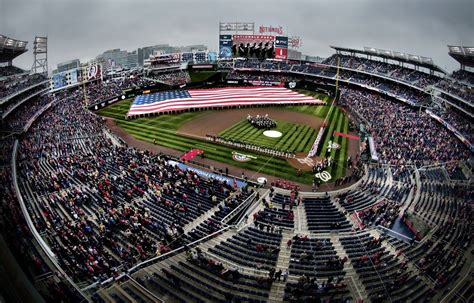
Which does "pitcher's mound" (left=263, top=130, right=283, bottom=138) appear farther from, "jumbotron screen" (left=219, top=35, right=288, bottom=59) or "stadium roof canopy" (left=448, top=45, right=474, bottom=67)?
"jumbotron screen" (left=219, top=35, right=288, bottom=59)

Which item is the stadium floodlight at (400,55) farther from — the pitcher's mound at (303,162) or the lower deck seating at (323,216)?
the lower deck seating at (323,216)

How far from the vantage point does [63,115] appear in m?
46.3

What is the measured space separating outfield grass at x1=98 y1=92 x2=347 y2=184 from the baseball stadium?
0.24 m

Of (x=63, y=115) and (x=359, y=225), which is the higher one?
(x=63, y=115)

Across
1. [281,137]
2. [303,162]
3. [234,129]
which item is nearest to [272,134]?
[281,137]

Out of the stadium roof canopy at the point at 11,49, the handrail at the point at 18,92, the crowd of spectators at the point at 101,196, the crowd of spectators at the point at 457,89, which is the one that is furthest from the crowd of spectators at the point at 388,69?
the stadium roof canopy at the point at 11,49

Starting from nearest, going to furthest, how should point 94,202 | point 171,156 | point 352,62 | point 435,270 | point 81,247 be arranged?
1. point 435,270
2. point 81,247
3. point 94,202
4. point 171,156
5. point 352,62

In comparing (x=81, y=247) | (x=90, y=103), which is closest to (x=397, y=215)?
(x=81, y=247)

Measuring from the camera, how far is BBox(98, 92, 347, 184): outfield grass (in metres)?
33.0

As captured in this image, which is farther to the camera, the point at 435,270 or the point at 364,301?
the point at 435,270

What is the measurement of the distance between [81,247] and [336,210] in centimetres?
1759

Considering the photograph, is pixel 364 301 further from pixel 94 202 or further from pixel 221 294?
pixel 94 202

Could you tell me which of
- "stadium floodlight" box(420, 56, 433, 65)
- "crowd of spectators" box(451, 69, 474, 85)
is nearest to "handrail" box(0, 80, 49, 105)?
"crowd of spectators" box(451, 69, 474, 85)

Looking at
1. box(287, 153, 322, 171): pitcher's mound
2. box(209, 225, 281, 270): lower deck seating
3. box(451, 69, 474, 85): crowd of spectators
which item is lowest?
box(209, 225, 281, 270): lower deck seating
